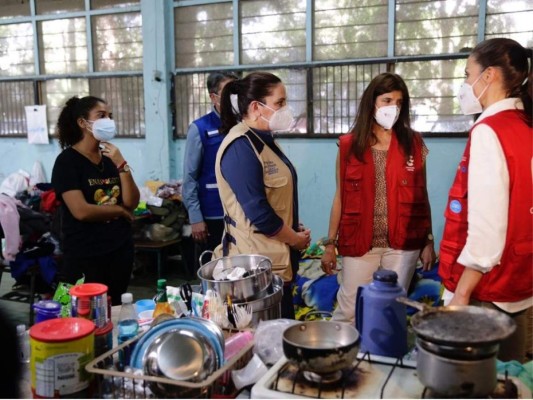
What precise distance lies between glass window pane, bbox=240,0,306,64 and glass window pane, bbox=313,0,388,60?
0.16 m

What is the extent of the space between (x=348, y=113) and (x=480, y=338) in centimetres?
350

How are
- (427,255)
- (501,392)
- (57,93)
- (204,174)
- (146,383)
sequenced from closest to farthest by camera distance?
(501,392), (146,383), (427,255), (204,174), (57,93)

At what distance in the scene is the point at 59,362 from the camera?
4.07 ft

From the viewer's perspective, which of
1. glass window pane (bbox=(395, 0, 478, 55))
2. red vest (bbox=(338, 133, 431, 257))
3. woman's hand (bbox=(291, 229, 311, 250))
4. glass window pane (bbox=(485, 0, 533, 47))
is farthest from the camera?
glass window pane (bbox=(395, 0, 478, 55))

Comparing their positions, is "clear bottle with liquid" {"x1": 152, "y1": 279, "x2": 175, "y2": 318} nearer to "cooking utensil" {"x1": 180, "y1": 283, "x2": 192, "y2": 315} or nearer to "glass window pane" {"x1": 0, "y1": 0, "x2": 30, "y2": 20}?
"cooking utensil" {"x1": 180, "y1": 283, "x2": 192, "y2": 315}

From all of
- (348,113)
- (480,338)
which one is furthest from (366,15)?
(480,338)

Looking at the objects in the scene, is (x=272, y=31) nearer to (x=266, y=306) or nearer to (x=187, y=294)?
(x=187, y=294)

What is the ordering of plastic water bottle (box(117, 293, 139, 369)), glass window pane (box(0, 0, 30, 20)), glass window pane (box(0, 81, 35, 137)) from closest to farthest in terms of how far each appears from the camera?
plastic water bottle (box(117, 293, 139, 369)) → glass window pane (box(0, 0, 30, 20)) → glass window pane (box(0, 81, 35, 137))

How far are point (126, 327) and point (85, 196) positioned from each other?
1104 millimetres

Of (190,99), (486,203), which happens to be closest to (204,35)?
(190,99)

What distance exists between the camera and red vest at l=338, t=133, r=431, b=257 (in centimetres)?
229

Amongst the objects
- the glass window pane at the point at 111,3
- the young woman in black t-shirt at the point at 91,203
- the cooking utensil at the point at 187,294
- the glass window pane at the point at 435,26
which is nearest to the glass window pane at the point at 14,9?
the glass window pane at the point at 111,3

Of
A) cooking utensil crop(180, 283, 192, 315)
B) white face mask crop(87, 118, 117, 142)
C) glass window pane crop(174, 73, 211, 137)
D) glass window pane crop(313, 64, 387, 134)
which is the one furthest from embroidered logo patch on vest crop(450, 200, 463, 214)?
glass window pane crop(174, 73, 211, 137)

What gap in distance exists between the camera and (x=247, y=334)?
4.85ft
